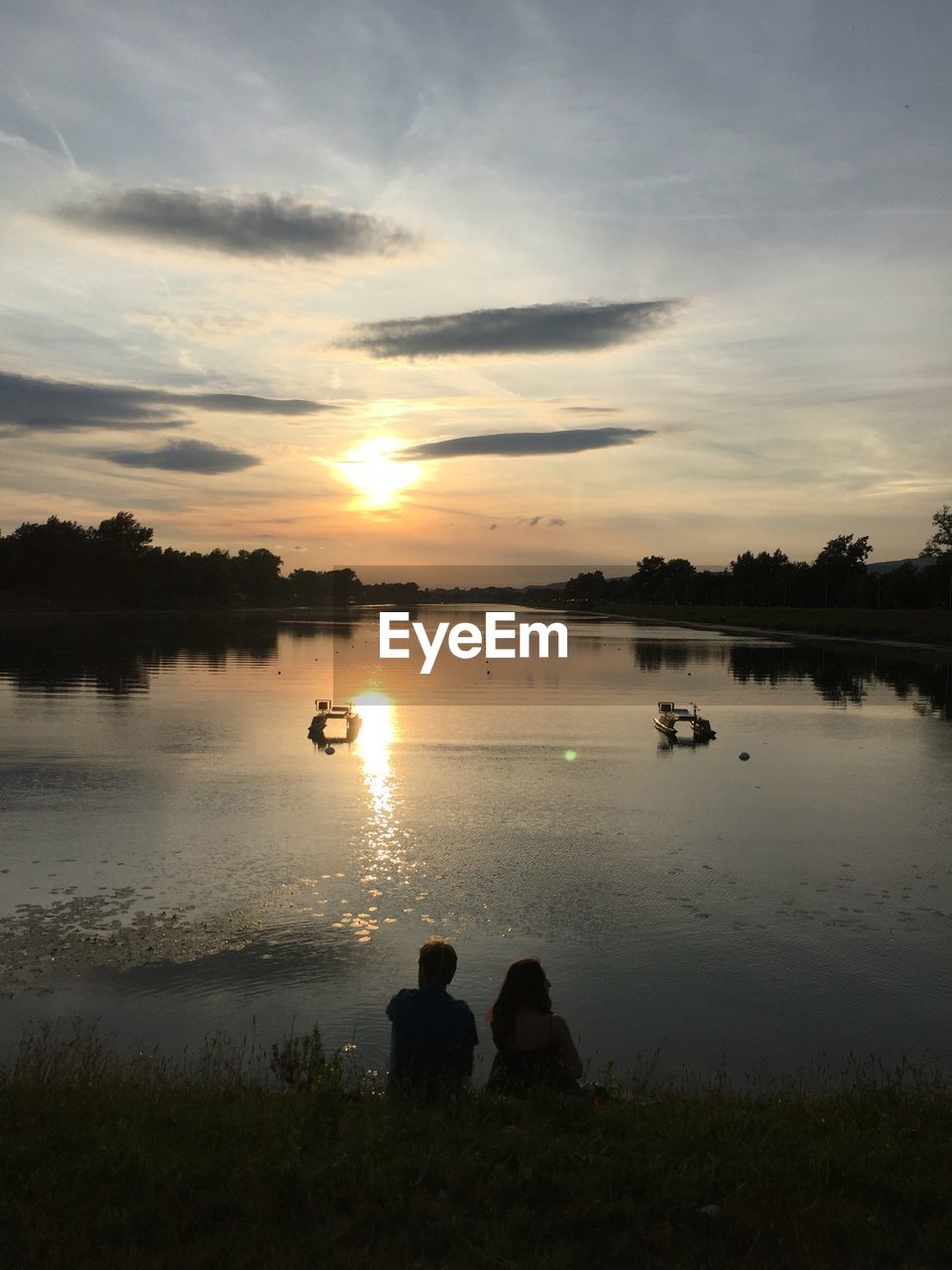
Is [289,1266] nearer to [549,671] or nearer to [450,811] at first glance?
[450,811]

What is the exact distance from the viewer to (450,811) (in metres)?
27.5

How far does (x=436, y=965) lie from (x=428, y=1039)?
0.70 m

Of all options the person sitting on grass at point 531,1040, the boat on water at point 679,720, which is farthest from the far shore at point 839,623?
the person sitting on grass at point 531,1040

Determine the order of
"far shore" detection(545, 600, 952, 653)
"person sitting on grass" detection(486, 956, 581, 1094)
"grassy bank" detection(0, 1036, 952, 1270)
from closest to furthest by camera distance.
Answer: "grassy bank" detection(0, 1036, 952, 1270) < "person sitting on grass" detection(486, 956, 581, 1094) < "far shore" detection(545, 600, 952, 653)

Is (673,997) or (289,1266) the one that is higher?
(289,1266)

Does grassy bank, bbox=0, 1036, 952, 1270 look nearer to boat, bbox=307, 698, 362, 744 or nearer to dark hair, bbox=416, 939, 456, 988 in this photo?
dark hair, bbox=416, 939, 456, 988

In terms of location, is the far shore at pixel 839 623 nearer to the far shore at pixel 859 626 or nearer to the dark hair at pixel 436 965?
the far shore at pixel 859 626

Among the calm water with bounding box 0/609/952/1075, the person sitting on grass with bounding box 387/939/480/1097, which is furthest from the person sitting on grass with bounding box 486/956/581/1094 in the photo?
the calm water with bounding box 0/609/952/1075

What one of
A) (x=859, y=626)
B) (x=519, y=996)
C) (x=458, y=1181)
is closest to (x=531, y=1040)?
(x=519, y=996)

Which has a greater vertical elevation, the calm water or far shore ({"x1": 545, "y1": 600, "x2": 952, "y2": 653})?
far shore ({"x1": 545, "y1": 600, "x2": 952, "y2": 653})

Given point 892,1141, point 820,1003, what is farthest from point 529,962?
point 820,1003

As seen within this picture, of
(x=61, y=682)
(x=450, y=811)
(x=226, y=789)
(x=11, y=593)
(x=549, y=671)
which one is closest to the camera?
(x=450, y=811)

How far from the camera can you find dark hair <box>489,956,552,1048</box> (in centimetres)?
983

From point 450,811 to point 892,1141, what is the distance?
62.5ft
